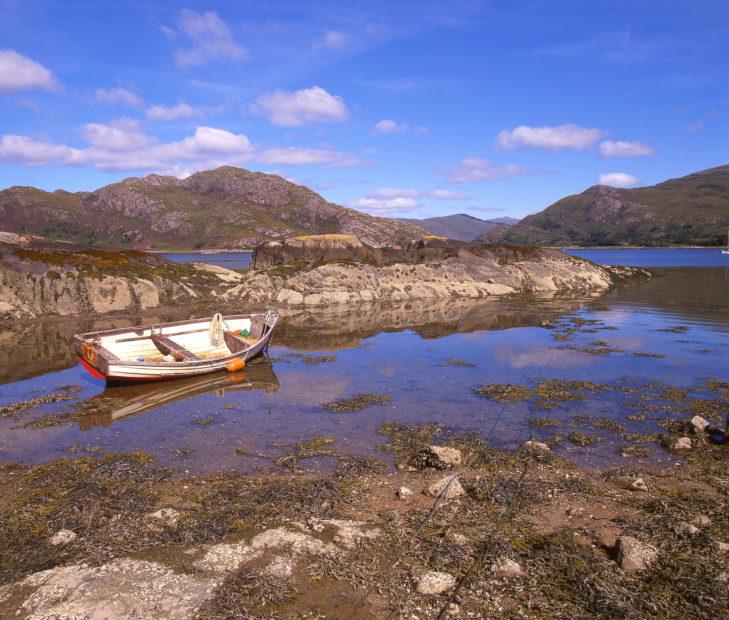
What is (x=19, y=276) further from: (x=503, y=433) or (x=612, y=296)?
(x=612, y=296)

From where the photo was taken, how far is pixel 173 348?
73.0ft

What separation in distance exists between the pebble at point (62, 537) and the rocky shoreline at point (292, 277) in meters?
32.4

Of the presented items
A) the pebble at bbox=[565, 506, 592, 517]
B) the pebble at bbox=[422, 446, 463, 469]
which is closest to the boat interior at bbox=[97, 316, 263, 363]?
the pebble at bbox=[422, 446, 463, 469]

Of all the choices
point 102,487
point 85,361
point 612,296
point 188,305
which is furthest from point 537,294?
point 102,487

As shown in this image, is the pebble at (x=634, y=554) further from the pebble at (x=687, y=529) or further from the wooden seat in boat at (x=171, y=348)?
the wooden seat in boat at (x=171, y=348)

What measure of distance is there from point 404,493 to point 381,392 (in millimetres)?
8413

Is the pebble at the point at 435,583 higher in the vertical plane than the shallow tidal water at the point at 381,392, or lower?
higher

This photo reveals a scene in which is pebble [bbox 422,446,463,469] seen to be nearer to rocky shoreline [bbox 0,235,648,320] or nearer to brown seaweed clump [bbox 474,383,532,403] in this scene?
brown seaweed clump [bbox 474,383,532,403]

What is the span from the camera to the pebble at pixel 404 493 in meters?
10.4

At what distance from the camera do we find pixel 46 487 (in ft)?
36.1

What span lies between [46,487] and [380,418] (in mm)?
9371

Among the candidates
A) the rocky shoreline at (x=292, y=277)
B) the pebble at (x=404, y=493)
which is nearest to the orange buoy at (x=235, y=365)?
the pebble at (x=404, y=493)

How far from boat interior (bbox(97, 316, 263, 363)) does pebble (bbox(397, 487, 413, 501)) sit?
13.1 metres

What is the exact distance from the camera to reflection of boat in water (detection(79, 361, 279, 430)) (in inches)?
650
